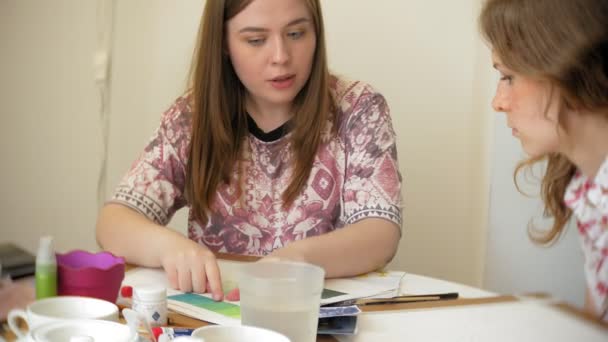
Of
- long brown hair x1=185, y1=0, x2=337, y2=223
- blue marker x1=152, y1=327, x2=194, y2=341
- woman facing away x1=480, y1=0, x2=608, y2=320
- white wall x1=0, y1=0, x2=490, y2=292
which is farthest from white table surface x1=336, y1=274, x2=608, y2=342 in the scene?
white wall x1=0, y1=0, x2=490, y2=292

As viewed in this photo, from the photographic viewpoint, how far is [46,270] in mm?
576

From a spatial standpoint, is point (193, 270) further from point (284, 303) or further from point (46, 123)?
point (46, 123)

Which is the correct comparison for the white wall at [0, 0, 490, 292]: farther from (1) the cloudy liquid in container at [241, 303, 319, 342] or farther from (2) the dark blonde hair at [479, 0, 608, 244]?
(1) the cloudy liquid in container at [241, 303, 319, 342]

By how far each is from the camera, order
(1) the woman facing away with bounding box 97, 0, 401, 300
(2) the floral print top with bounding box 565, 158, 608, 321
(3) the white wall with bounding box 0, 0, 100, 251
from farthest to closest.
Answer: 1. (1) the woman facing away with bounding box 97, 0, 401, 300
2. (3) the white wall with bounding box 0, 0, 100, 251
3. (2) the floral print top with bounding box 565, 158, 608, 321

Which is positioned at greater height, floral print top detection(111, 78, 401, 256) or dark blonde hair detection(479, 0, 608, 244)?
dark blonde hair detection(479, 0, 608, 244)

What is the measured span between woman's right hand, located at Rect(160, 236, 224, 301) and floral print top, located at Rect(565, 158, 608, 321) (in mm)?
404

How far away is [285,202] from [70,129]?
0.37 m

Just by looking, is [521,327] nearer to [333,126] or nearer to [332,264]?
[332,264]

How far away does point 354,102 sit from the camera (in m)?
1.14

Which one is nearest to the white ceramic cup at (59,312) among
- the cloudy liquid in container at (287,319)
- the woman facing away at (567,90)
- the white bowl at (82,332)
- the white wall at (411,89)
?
the white bowl at (82,332)

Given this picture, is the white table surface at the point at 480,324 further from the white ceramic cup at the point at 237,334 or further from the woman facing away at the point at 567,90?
the white ceramic cup at the point at 237,334

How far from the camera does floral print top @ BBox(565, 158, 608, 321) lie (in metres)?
0.66

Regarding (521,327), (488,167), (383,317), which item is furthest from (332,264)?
(488,167)

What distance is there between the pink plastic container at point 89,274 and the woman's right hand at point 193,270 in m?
0.10
